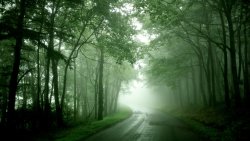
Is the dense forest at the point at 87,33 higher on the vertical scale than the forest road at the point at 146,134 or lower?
higher

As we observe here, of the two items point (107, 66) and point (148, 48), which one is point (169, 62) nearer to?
point (148, 48)

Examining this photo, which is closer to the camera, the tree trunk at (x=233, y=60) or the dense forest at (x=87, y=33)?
the dense forest at (x=87, y=33)

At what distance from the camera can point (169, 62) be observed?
27.9m

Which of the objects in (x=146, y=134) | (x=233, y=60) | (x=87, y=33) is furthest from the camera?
(x=87, y=33)

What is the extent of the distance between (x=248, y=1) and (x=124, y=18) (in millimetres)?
10002

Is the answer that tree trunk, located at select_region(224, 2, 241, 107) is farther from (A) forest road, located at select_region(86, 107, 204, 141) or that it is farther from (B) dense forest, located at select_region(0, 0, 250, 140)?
(A) forest road, located at select_region(86, 107, 204, 141)

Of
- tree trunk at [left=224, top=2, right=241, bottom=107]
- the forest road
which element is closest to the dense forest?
tree trunk at [left=224, top=2, right=241, bottom=107]

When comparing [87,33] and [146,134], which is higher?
[87,33]

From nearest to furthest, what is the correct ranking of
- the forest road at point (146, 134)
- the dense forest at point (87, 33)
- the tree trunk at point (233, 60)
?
1. the forest road at point (146, 134)
2. the dense forest at point (87, 33)
3. the tree trunk at point (233, 60)

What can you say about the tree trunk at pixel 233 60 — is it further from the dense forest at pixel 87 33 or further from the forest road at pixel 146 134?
the forest road at pixel 146 134

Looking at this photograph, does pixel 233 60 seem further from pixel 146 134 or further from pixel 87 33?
pixel 87 33

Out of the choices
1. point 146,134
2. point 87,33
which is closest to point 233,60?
point 146,134

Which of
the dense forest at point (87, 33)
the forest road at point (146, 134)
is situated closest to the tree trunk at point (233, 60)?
the dense forest at point (87, 33)

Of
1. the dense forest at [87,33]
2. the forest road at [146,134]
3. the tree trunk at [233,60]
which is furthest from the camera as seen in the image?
the tree trunk at [233,60]
